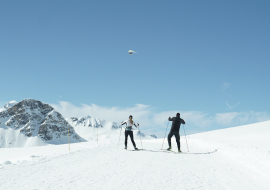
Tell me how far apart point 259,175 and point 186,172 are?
246cm

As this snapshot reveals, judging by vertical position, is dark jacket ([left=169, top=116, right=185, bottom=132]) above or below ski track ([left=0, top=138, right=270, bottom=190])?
above

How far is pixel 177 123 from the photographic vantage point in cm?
1270

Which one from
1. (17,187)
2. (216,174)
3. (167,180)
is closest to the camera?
(17,187)

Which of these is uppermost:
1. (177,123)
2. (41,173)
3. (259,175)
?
(177,123)

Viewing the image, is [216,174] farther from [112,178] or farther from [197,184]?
[112,178]

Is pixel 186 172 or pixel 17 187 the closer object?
pixel 17 187

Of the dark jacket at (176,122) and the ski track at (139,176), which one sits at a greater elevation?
the dark jacket at (176,122)

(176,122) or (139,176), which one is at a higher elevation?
(176,122)

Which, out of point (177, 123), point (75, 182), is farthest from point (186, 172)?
point (177, 123)

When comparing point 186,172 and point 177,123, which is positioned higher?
point 177,123

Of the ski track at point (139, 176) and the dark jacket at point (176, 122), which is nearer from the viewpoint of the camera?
the ski track at point (139, 176)

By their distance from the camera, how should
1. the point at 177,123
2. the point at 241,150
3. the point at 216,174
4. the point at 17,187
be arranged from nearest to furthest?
the point at 17,187, the point at 216,174, the point at 241,150, the point at 177,123

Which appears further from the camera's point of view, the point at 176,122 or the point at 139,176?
the point at 176,122

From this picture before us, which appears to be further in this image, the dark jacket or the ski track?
the dark jacket
